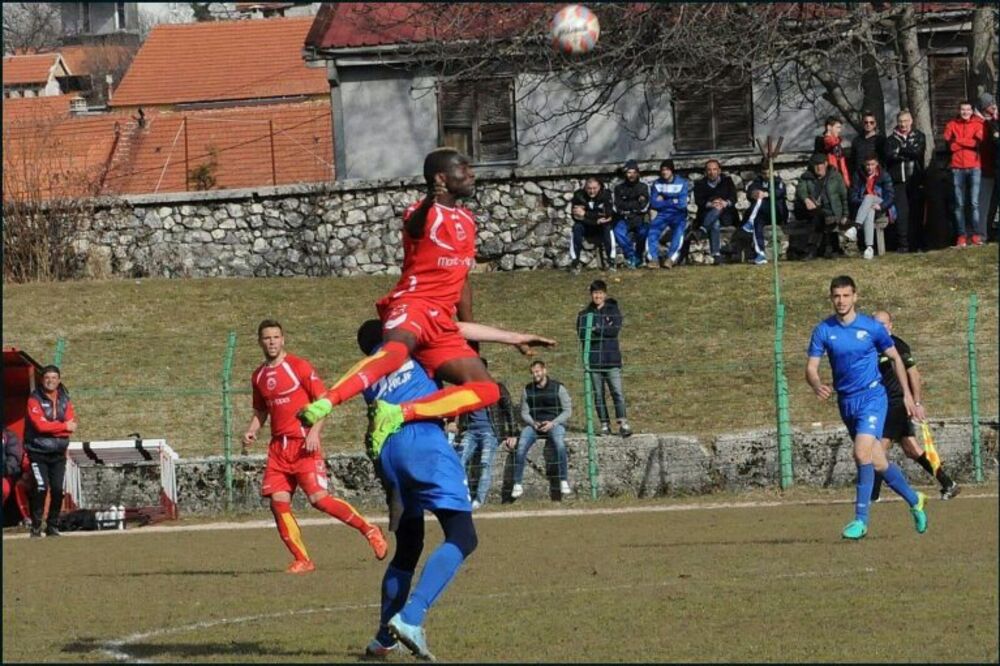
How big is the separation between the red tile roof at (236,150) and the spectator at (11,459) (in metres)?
19.1

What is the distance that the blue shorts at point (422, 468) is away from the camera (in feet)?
27.7

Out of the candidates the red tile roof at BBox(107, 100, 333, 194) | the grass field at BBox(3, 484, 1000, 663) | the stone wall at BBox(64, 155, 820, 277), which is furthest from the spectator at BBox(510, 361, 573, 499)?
the red tile roof at BBox(107, 100, 333, 194)

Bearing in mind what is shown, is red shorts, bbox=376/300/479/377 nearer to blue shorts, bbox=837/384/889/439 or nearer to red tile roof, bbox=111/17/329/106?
→ blue shorts, bbox=837/384/889/439

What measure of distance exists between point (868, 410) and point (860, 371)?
0.31 metres

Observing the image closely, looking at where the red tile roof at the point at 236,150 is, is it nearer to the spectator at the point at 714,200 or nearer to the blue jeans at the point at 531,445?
the spectator at the point at 714,200


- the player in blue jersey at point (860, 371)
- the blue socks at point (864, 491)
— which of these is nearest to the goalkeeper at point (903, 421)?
the player in blue jersey at point (860, 371)

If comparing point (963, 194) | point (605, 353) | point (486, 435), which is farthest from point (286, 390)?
point (963, 194)

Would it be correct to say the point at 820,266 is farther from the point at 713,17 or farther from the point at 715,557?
the point at 715,557

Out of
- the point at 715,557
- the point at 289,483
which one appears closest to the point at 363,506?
the point at 289,483

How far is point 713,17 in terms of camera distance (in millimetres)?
27969

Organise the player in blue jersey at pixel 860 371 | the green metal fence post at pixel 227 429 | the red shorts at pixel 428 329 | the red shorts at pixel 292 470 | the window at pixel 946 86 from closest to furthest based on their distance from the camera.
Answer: the red shorts at pixel 428 329
the player in blue jersey at pixel 860 371
the red shorts at pixel 292 470
the green metal fence post at pixel 227 429
the window at pixel 946 86

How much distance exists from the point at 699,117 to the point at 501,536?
17692mm

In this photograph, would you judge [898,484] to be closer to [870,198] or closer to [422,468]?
[422,468]

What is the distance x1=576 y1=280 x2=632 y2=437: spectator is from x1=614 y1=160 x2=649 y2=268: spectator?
651 cm
